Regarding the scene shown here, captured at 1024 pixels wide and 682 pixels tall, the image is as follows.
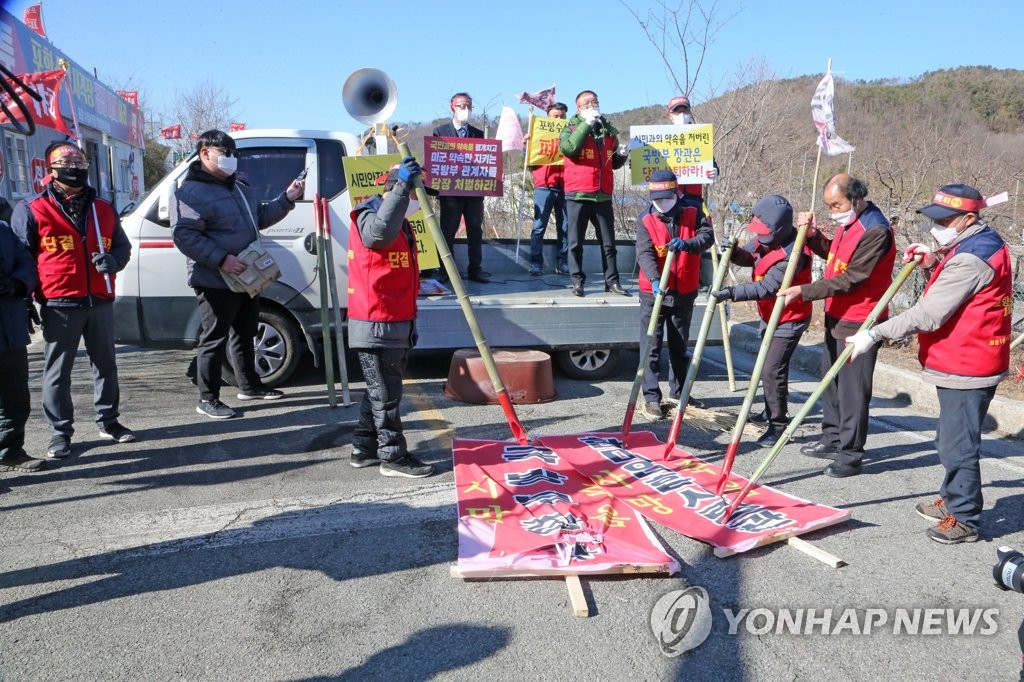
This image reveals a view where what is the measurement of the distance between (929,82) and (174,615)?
150 feet

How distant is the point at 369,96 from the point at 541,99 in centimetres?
318

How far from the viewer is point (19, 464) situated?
15.2 feet

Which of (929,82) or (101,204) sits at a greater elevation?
(929,82)

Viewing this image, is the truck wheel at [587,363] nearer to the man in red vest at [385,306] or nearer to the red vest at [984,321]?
the man in red vest at [385,306]

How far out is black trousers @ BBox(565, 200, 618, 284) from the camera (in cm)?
724

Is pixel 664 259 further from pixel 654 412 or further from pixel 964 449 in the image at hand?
pixel 964 449

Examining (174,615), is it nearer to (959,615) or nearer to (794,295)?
(959,615)

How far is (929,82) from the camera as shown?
39.5m

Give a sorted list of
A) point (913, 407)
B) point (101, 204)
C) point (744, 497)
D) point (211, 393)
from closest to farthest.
A: point (744, 497)
point (101, 204)
point (211, 393)
point (913, 407)

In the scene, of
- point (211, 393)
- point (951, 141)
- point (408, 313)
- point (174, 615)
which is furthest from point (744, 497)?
point (951, 141)

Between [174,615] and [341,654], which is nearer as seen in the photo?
[341,654]

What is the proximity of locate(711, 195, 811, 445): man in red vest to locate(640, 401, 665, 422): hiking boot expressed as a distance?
2.60 ft

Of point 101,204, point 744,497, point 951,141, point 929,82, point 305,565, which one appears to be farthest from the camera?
point 929,82

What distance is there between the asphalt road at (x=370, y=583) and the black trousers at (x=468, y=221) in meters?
3.06
